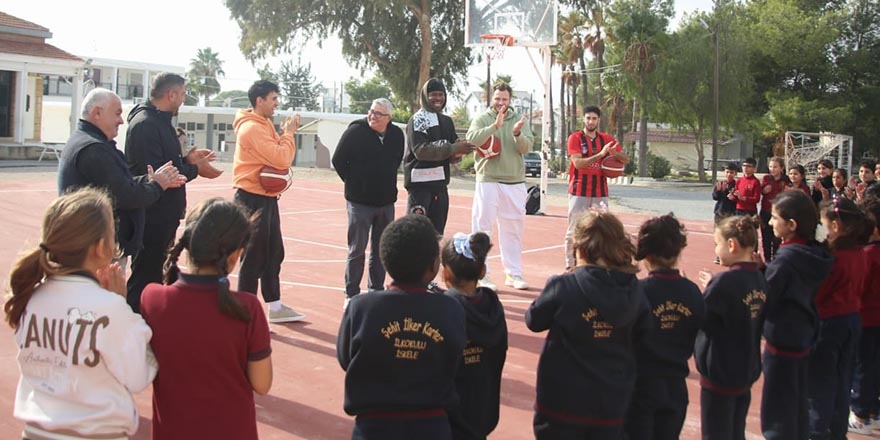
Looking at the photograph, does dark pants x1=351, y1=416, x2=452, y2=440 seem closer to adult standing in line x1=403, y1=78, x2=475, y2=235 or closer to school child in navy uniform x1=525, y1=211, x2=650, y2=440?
school child in navy uniform x1=525, y1=211, x2=650, y2=440

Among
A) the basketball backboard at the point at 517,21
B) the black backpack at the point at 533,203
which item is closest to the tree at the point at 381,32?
the basketball backboard at the point at 517,21

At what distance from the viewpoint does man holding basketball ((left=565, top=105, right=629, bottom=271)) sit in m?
9.98

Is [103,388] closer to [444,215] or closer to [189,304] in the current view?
[189,304]

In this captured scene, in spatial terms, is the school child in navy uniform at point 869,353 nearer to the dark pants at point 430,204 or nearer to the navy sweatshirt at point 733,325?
the navy sweatshirt at point 733,325

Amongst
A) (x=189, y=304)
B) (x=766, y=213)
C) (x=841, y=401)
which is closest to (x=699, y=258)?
(x=766, y=213)

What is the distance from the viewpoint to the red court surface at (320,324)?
212 inches

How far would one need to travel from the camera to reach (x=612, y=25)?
5403 centimetres

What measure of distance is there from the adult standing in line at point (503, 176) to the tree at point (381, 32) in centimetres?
3128

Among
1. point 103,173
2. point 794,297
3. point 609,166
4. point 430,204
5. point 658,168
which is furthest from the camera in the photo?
point 658,168

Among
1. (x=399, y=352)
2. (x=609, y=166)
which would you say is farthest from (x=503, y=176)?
(x=399, y=352)

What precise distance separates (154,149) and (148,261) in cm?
81

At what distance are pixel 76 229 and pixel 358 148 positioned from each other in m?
4.93

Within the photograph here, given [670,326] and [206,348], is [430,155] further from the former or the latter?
[206,348]

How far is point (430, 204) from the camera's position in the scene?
28.6 feet
